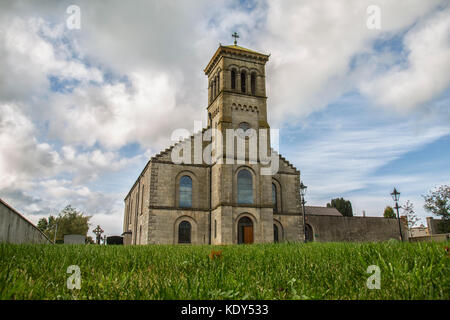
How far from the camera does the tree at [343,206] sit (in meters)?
67.9

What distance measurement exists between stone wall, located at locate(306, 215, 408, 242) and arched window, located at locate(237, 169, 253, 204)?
32.7 feet

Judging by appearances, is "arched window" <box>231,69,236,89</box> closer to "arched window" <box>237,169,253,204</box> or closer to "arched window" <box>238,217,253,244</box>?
"arched window" <box>237,169,253,204</box>

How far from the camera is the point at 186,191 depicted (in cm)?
3195

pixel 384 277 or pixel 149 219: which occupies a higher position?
pixel 149 219

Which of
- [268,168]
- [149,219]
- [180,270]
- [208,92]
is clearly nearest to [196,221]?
[149,219]

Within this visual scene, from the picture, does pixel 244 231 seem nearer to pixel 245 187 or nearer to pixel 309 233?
pixel 245 187

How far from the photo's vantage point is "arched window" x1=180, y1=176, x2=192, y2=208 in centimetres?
3167

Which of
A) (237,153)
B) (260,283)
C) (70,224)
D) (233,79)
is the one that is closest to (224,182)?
(237,153)

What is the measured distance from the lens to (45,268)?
4375mm

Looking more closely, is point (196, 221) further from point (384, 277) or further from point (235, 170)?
point (384, 277)

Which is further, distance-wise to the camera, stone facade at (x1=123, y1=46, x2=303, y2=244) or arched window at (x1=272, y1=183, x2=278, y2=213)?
arched window at (x1=272, y1=183, x2=278, y2=213)

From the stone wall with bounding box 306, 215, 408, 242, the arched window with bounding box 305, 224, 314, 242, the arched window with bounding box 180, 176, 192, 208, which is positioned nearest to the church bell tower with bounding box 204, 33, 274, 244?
the arched window with bounding box 180, 176, 192, 208

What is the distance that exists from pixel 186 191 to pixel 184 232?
3915mm
